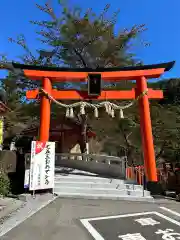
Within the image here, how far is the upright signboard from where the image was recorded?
803cm

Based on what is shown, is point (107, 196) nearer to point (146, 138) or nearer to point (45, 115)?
point (146, 138)

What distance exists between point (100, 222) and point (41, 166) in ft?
11.7

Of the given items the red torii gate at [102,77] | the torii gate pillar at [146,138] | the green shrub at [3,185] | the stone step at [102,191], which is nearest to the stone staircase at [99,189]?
the stone step at [102,191]

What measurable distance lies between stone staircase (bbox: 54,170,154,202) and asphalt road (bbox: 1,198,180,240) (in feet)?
2.84

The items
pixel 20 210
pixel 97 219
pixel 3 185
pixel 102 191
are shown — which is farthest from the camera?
pixel 102 191

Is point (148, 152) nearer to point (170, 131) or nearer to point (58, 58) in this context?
point (170, 131)

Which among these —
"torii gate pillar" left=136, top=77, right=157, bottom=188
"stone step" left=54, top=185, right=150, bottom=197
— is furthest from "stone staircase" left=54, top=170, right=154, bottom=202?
"torii gate pillar" left=136, top=77, right=157, bottom=188

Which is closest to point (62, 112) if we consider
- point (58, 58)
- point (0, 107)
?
point (58, 58)

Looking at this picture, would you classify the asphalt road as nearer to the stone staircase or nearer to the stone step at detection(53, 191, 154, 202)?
the stone step at detection(53, 191, 154, 202)

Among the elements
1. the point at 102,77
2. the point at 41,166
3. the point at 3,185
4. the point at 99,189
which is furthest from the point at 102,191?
the point at 102,77

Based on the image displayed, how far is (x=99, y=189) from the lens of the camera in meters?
9.11

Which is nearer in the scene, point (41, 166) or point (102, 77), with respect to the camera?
point (41, 166)

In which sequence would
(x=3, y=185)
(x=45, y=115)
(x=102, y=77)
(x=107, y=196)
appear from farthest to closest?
(x=102, y=77), (x=45, y=115), (x=107, y=196), (x=3, y=185)

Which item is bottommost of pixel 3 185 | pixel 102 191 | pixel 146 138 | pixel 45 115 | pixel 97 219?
pixel 97 219
